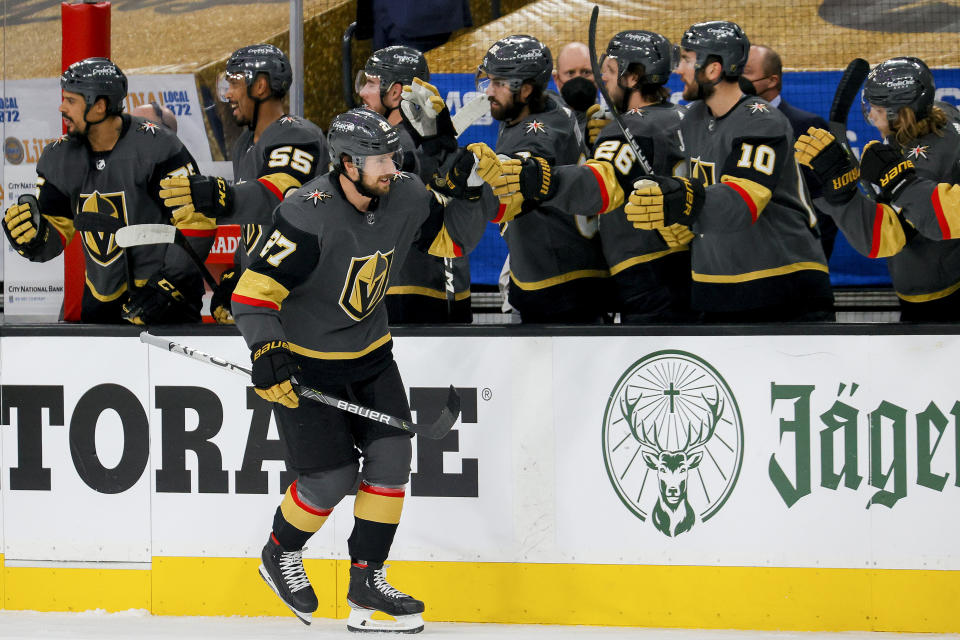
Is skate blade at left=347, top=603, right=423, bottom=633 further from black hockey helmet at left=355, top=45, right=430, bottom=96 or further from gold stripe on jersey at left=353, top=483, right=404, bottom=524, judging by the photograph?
black hockey helmet at left=355, top=45, right=430, bottom=96

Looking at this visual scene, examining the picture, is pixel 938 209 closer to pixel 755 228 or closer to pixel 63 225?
pixel 755 228

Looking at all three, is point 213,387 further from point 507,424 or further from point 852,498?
point 852,498

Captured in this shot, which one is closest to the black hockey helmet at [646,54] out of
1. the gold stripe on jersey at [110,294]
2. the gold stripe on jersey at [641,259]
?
the gold stripe on jersey at [641,259]

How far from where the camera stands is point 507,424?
12.0ft

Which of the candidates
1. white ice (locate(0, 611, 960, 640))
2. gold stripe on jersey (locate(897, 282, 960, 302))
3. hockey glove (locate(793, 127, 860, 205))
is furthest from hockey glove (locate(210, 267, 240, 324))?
gold stripe on jersey (locate(897, 282, 960, 302))

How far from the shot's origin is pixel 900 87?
3541mm

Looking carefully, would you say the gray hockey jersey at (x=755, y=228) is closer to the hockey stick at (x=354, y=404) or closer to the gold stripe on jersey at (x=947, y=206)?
the gold stripe on jersey at (x=947, y=206)

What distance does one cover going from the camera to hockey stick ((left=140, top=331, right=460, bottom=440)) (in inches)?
132

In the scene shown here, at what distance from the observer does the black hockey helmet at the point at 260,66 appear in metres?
4.05

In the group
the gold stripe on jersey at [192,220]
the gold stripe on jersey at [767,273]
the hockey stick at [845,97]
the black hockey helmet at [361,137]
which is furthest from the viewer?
the gold stripe on jersey at [192,220]

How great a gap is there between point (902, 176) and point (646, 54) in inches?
33.1

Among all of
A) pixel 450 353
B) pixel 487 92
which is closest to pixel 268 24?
pixel 487 92

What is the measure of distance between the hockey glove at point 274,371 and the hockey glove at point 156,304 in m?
0.78

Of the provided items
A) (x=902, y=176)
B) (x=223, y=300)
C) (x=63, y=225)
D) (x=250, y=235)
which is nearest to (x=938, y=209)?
(x=902, y=176)
